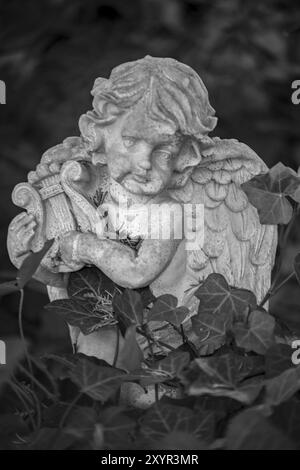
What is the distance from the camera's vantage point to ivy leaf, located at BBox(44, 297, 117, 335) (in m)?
1.30

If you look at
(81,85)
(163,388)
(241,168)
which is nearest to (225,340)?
(163,388)

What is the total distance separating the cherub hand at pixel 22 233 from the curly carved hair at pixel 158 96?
0.17 m

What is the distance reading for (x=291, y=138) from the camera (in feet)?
7.53

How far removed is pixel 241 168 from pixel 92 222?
0.79ft

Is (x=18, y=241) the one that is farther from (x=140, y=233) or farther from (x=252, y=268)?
(x=252, y=268)

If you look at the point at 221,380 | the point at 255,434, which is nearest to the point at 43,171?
the point at 221,380

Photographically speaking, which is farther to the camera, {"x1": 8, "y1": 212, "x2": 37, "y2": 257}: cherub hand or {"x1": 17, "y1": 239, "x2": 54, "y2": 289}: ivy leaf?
{"x1": 8, "y1": 212, "x2": 37, "y2": 257}: cherub hand

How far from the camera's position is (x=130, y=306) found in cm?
125

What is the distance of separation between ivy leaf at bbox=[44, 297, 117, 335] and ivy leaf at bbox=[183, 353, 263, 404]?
22cm

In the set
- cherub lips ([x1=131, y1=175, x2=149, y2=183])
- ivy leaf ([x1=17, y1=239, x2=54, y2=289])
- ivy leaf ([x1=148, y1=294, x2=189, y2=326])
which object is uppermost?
cherub lips ([x1=131, y1=175, x2=149, y2=183])

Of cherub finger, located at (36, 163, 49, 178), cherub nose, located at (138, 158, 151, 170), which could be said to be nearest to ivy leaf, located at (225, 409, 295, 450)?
cherub nose, located at (138, 158, 151, 170)

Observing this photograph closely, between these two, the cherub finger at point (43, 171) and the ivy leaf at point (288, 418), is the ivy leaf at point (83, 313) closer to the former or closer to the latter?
the cherub finger at point (43, 171)

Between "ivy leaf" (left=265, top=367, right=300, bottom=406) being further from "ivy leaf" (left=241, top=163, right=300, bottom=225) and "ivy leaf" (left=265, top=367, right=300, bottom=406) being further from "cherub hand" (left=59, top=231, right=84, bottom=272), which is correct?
"cherub hand" (left=59, top=231, right=84, bottom=272)

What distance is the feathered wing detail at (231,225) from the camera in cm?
138
